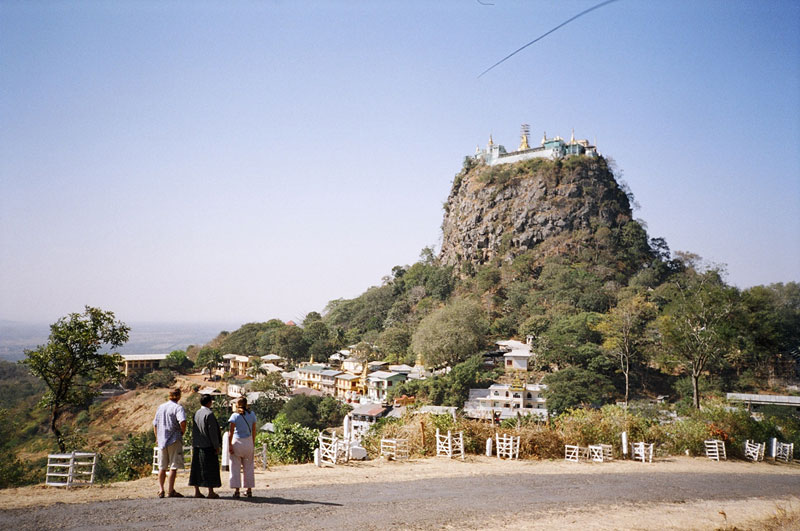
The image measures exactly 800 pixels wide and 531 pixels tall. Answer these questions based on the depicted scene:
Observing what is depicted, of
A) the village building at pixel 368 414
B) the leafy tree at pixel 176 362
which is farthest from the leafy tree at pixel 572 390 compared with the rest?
the leafy tree at pixel 176 362

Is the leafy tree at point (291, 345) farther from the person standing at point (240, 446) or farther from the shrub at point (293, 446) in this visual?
the person standing at point (240, 446)

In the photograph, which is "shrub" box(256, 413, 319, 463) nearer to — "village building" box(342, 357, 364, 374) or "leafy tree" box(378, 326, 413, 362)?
"village building" box(342, 357, 364, 374)

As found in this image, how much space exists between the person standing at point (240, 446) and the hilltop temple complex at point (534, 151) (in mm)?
69549

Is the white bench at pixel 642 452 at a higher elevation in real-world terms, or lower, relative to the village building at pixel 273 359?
lower

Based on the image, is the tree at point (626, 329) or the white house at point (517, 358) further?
the white house at point (517, 358)

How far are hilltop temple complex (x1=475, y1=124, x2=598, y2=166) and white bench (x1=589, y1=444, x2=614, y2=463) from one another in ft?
205

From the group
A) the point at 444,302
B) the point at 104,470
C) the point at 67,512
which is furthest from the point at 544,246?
the point at 67,512

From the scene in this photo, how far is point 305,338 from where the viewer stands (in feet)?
195

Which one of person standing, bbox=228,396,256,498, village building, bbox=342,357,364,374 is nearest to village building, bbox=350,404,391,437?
→ village building, bbox=342,357,364,374

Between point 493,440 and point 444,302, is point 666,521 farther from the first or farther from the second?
point 444,302

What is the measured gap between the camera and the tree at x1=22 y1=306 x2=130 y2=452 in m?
11.9

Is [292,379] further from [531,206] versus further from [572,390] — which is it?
[531,206]

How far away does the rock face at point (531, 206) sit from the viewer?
6375cm

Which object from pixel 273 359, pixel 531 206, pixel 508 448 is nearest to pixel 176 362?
pixel 273 359
